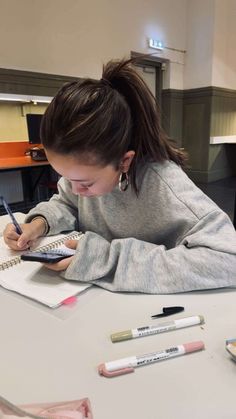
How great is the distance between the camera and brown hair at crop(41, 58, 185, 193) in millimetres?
603

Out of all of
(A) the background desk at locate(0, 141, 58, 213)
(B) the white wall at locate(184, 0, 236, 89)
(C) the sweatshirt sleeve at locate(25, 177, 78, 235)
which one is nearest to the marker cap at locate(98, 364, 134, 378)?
(C) the sweatshirt sleeve at locate(25, 177, 78, 235)

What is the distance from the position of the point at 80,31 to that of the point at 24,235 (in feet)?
11.8

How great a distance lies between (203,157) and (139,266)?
4604 millimetres

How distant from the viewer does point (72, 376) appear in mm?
410

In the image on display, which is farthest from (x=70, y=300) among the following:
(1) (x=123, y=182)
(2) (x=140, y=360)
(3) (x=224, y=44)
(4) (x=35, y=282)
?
(3) (x=224, y=44)

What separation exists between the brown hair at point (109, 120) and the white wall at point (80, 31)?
9.69ft

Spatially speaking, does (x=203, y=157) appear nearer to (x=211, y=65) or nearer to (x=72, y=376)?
(x=211, y=65)

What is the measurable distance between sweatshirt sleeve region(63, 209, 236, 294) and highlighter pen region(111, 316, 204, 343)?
0.30 feet

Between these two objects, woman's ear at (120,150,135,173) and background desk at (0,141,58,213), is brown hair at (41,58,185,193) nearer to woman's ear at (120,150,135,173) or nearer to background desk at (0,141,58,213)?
woman's ear at (120,150,135,173)

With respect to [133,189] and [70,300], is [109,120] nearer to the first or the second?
[133,189]

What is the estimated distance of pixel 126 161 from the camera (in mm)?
712

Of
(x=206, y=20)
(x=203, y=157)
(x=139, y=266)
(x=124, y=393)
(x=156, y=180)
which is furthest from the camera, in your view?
(x=203, y=157)

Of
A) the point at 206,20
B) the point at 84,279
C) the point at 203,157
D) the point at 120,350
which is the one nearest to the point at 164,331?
the point at 120,350

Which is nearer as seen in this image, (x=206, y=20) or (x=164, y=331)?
(x=164, y=331)
